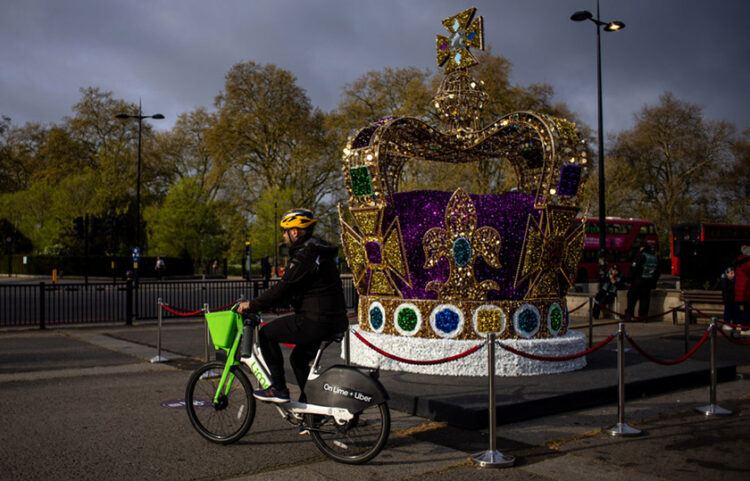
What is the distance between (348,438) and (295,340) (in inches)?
36.5

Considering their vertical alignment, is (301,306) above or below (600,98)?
below

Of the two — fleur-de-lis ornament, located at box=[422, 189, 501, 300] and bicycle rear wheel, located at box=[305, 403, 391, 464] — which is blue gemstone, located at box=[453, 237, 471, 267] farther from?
bicycle rear wheel, located at box=[305, 403, 391, 464]

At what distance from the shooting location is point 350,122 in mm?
44094

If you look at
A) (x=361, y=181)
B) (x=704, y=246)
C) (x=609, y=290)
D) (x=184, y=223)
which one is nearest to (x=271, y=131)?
(x=184, y=223)

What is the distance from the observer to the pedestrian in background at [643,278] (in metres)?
16.4

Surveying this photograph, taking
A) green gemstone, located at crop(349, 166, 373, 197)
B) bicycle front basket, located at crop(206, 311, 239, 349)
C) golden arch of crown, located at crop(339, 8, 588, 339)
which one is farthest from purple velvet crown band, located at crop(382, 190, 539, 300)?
bicycle front basket, located at crop(206, 311, 239, 349)

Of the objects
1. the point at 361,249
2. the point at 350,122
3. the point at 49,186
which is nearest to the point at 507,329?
the point at 361,249

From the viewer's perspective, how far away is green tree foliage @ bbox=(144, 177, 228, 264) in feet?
160

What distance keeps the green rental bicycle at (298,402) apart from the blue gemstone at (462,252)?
2895mm

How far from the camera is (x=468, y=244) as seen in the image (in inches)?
329

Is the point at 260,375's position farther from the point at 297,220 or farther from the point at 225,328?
the point at 297,220

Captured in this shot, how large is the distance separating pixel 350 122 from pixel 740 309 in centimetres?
3372

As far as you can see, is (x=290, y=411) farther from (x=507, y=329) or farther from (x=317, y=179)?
(x=317, y=179)

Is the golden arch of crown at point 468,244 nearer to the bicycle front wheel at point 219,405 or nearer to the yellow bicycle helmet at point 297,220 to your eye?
the yellow bicycle helmet at point 297,220
